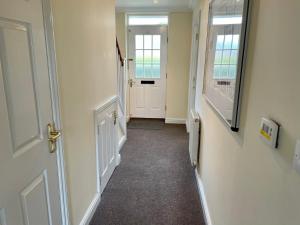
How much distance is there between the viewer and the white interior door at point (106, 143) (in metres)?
2.30

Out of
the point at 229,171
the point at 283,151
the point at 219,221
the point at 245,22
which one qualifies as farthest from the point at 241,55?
the point at 219,221

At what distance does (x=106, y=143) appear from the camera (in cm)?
250

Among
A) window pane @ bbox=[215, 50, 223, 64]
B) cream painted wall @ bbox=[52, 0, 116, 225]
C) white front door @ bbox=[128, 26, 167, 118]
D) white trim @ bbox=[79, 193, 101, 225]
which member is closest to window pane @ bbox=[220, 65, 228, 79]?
window pane @ bbox=[215, 50, 223, 64]

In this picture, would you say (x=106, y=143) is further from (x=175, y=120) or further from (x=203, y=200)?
(x=175, y=120)

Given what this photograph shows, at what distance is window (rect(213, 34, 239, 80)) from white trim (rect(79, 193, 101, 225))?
1579mm

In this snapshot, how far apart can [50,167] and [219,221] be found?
3.99 ft

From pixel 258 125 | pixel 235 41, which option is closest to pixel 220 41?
pixel 235 41

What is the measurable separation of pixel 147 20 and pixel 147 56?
0.77m

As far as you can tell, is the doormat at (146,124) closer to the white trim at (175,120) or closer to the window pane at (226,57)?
the white trim at (175,120)

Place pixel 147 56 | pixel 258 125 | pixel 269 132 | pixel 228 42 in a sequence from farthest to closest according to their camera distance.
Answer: pixel 147 56 → pixel 228 42 → pixel 258 125 → pixel 269 132

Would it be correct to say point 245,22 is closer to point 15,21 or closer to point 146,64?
point 15,21

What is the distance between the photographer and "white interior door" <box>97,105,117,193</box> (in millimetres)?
2303

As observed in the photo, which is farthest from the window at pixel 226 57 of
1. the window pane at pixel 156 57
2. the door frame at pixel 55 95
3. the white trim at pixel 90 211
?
the window pane at pixel 156 57

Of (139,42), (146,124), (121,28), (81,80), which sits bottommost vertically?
(146,124)
